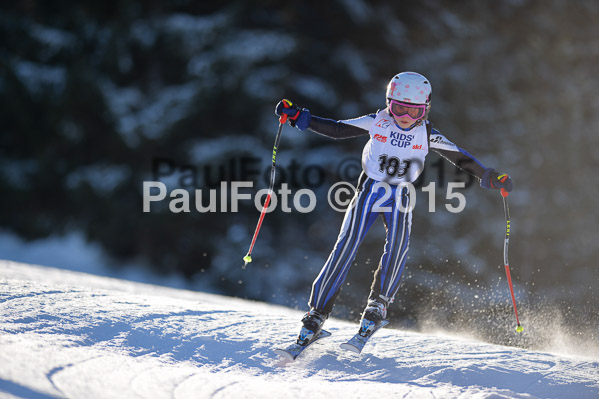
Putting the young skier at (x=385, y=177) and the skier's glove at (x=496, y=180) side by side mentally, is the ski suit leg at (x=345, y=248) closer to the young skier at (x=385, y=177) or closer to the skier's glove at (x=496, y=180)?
the young skier at (x=385, y=177)

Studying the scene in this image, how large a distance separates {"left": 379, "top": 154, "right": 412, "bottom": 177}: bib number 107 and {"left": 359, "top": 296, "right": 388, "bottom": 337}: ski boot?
0.80 m

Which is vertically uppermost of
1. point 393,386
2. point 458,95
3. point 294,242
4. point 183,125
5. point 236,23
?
point 236,23

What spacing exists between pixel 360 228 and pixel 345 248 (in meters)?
0.15

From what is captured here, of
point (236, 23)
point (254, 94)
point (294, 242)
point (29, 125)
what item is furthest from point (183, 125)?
point (29, 125)

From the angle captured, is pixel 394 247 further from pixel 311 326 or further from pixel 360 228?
pixel 311 326

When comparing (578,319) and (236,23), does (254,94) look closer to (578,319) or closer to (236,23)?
(236,23)

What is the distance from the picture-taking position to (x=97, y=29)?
13.3 metres

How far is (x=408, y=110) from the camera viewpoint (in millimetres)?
3352

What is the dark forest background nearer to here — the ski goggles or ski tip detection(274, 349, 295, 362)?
ski tip detection(274, 349, 295, 362)

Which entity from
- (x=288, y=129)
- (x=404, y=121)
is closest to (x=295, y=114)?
(x=404, y=121)

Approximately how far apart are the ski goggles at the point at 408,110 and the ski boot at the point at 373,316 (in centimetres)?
116

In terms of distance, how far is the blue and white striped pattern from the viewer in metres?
3.46

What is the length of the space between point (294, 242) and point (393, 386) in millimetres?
9125

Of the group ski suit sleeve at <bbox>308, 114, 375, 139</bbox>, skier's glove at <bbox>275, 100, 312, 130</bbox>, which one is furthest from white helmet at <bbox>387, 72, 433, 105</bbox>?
skier's glove at <bbox>275, 100, 312, 130</bbox>
